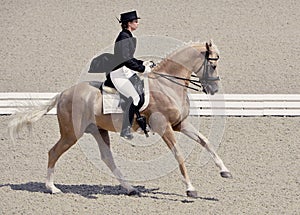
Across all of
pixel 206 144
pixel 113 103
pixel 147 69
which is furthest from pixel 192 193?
pixel 147 69

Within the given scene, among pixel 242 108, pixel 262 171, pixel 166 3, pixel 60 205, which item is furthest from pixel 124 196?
pixel 166 3

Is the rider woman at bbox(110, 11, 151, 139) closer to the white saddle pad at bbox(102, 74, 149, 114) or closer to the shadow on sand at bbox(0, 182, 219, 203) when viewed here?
the white saddle pad at bbox(102, 74, 149, 114)

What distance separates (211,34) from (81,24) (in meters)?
3.03

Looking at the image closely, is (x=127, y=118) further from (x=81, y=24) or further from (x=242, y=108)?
(x=81, y=24)

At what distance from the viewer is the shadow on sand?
7.44m

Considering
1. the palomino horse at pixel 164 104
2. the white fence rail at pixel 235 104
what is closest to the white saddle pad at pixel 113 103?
the palomino horse at pixel 164 104

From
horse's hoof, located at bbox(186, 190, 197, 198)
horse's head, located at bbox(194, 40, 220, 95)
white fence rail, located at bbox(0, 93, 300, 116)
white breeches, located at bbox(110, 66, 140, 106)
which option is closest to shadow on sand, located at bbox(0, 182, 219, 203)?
horse's hoof, located at bbox(186, 190, 197, 198)

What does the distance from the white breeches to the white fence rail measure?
2.77m

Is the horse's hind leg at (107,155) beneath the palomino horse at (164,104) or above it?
beneath

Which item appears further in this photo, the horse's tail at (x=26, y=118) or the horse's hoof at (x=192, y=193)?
the horse's tail at (x=26, y=118)

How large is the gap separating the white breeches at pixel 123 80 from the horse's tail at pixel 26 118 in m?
0.82

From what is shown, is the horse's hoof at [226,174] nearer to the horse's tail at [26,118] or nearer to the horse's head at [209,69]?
the horse's head at [209,69]

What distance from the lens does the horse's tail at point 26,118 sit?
792 cm

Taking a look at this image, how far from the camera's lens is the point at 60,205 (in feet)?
23.5
